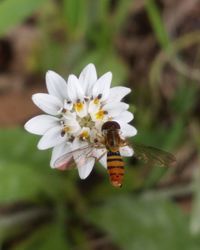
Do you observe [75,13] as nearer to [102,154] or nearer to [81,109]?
[81,109]

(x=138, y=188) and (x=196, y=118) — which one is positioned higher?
(x=196, y=118)

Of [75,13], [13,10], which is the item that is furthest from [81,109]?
[75,13]

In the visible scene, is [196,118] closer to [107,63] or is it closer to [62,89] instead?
[107,63]

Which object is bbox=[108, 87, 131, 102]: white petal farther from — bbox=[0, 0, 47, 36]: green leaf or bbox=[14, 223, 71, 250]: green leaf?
bbox=[14, 223, 71, 250]: green leaf

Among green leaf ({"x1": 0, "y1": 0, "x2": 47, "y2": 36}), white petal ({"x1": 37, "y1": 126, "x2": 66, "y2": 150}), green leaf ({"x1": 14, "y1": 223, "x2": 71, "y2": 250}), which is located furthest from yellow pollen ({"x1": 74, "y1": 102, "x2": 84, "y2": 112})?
green leaf ({"x1": 14, "y1": 223, "x2": 71, "y2": 250})

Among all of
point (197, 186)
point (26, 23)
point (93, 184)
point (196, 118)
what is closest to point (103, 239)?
point (93, 184)

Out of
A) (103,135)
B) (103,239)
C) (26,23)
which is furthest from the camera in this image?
(26,23)
